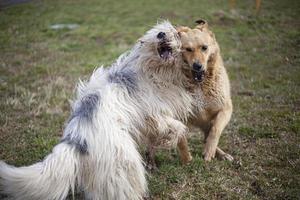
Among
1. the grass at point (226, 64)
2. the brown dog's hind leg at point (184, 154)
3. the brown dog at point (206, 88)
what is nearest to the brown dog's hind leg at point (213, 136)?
the brown dog at point (206, 88)

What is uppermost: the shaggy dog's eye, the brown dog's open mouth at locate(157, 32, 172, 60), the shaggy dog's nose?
the shaggy dog's nose

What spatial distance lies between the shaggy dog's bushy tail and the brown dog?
6.48 feet

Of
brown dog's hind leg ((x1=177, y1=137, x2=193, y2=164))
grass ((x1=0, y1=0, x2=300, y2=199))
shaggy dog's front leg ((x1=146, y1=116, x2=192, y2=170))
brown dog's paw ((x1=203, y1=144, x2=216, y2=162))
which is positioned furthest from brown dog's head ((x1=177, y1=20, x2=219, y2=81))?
grass ((x1=0, y1=0, x2=300, y2=199))

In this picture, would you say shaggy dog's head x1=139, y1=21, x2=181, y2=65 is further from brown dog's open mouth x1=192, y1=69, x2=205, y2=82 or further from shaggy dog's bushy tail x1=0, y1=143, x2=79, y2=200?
shaggy dog's bushy tail x1=0, y1=143, x2=79, y2=200

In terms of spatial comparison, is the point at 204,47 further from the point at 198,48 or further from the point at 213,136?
the point at 213,136

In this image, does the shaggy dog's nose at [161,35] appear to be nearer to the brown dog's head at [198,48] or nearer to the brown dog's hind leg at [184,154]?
the brown dog's head at [198,48]

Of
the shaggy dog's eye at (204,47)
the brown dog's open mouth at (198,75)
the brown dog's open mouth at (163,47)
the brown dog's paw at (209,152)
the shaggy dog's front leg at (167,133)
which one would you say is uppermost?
the brown dog's open mouth at (163,47)

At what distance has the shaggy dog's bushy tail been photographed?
11.9ft

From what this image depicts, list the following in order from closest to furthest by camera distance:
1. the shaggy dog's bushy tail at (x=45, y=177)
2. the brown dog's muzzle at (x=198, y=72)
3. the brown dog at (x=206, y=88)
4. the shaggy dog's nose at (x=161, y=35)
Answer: the shaggy dog's bushy tail at (x=45, y=177) → the shaggy dog's nose at (x=161, y=35) → the brown dog's muzzle at (x=198, y=72) → the brown dog at (x=206, y=88)

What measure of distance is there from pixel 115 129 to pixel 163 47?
126cm

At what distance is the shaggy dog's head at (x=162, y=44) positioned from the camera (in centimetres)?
472

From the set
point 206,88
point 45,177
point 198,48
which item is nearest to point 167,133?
point 206,88

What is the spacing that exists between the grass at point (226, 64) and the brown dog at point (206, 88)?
1.00ft

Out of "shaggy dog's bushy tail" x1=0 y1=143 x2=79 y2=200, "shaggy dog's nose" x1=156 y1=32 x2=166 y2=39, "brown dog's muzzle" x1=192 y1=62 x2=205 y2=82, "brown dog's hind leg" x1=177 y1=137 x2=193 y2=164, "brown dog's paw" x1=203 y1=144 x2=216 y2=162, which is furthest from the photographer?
"brown dog's paw" x1=203 y1=144 x2=216 y2=162
